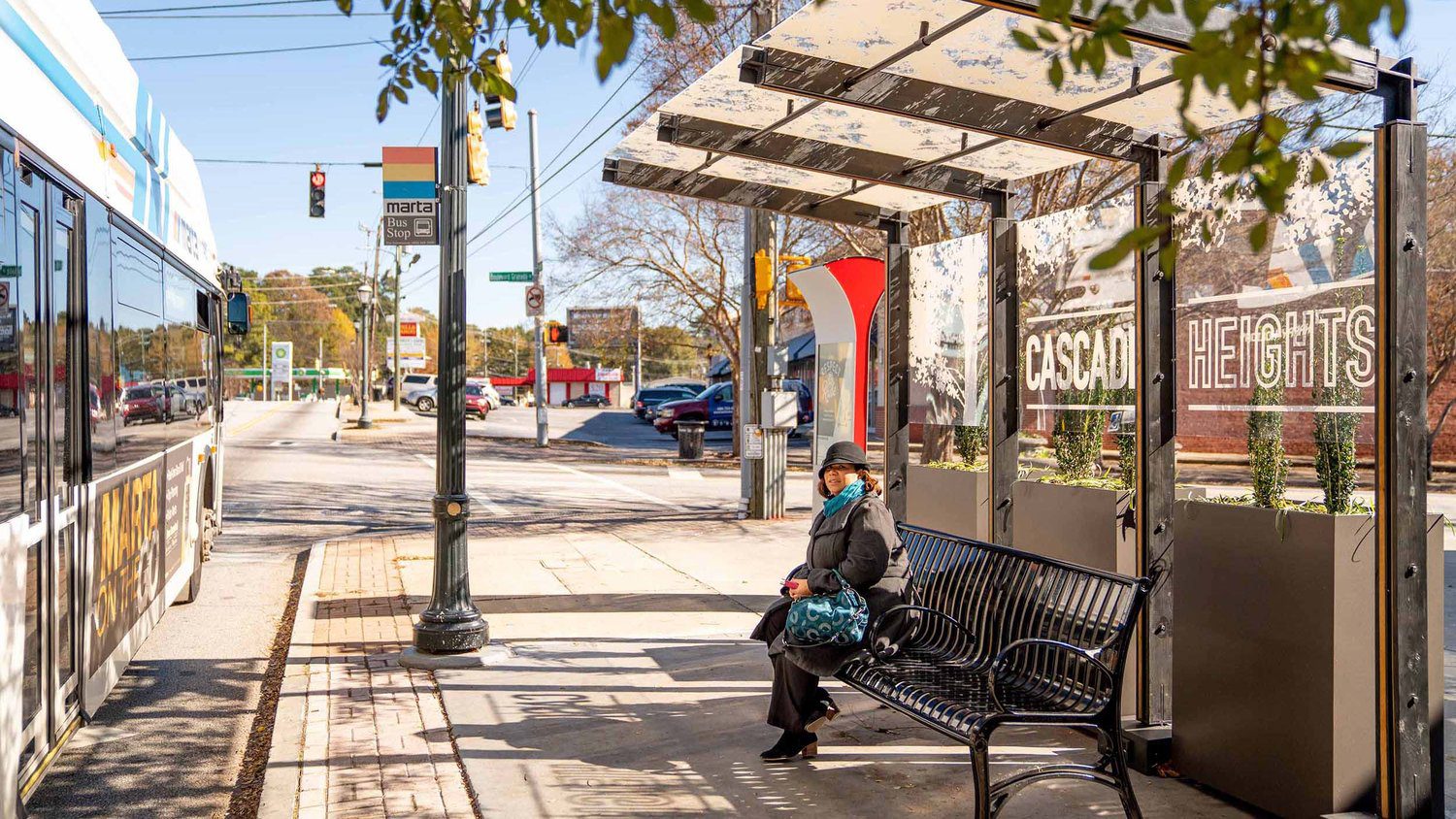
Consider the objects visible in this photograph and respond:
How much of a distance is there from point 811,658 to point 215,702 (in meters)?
3.58

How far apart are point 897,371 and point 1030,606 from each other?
3001mm

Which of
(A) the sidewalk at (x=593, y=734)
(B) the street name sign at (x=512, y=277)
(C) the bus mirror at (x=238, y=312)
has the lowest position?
(A) the sidewalk at (x=593, y=734)

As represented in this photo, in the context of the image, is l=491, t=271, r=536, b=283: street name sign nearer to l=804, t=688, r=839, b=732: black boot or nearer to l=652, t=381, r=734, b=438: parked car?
l=652, t=381, r=734, b=438: parked car

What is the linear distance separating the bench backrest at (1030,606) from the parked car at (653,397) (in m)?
45.9

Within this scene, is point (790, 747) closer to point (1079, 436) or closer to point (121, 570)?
point (1079, 436)

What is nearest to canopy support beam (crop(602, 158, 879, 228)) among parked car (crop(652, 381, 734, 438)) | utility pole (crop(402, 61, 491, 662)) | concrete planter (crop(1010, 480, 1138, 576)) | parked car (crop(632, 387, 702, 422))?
utility pole (crop(402, 61, 491, 662))

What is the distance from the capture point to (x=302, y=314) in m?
124

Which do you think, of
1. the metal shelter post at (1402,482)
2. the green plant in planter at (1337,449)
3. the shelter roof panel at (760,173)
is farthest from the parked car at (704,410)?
the metal shelter post at (1402,482)

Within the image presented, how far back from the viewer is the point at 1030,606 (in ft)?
17.3

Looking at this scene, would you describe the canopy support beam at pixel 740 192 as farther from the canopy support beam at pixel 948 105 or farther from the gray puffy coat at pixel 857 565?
the gray puffy coat at pixel 857 565

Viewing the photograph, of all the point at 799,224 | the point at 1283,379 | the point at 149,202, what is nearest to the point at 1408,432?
the point at 1283,379

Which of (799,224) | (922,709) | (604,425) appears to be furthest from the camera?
(604,425)

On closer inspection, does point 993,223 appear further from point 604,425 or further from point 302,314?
point 302,314

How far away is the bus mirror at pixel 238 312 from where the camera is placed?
488 inches
